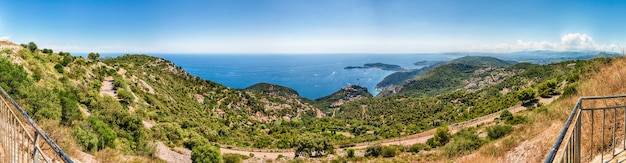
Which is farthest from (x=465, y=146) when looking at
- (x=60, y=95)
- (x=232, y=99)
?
(x=232, y=99)

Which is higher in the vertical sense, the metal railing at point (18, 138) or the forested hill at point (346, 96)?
the metal railing at point (18, 138)

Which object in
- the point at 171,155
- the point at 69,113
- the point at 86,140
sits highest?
the point at 69,113

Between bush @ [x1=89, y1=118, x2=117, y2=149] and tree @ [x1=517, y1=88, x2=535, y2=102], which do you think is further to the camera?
tree @ [x1=517, y1=88, x2=535, y2=102]

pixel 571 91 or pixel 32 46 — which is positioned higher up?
pixel 32 46

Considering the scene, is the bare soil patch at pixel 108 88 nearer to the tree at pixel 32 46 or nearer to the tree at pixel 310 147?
the tree at pixel 32 46

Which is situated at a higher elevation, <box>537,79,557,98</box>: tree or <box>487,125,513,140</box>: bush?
<box>537,79,557,98</box>: tree

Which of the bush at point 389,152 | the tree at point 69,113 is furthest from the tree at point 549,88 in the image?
the tree at point 69,113

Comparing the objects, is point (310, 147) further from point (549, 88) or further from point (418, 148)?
point (549, 88)

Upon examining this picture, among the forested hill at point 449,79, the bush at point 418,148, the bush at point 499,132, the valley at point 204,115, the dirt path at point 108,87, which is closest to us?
the valley at point 204,115

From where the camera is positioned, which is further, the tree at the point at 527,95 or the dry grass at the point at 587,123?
the tree at the point at 527,95

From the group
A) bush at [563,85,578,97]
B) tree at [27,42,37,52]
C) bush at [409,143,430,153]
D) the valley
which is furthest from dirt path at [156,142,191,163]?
bush at [563,85,578,97]

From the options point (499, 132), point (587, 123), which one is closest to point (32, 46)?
point (587, 123)

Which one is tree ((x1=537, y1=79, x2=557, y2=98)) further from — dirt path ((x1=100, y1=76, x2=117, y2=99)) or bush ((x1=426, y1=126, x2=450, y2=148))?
dirt path ((x1=100, y1=76, x2=117, y2=99))
